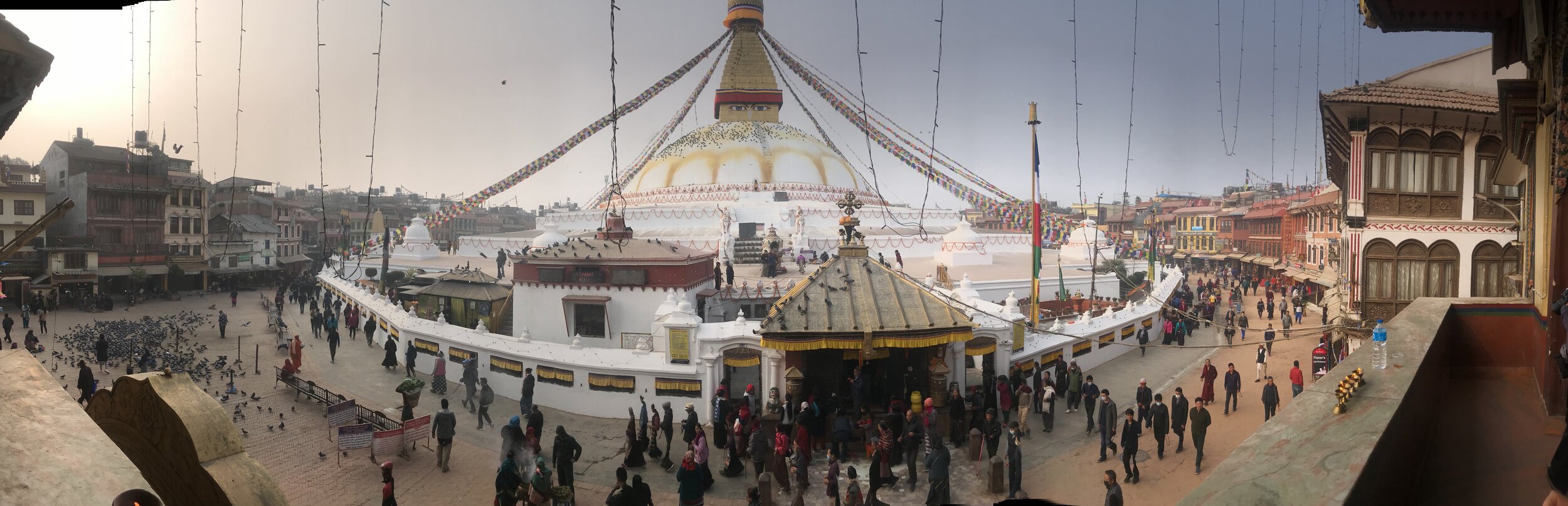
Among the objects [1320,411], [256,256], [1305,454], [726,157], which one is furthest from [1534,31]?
[256,256]

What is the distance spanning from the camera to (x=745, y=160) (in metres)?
31.8

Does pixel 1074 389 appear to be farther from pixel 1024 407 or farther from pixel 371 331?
pixel 371 331

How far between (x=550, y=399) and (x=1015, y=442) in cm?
710

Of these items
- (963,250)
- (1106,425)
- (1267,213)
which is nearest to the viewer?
(1106,425)

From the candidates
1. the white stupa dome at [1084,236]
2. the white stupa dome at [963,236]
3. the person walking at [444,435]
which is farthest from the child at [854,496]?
the white stupa dome at [1084,236]

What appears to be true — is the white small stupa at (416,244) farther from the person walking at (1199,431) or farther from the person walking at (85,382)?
the person walking at (1199,431)

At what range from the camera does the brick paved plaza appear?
7.78m

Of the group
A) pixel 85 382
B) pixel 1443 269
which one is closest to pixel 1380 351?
pixel 1443 269

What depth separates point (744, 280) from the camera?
57.0ft

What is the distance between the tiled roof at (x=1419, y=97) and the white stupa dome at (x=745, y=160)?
2259 cm

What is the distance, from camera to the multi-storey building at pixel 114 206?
2577 centimetres

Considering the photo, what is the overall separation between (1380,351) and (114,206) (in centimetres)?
3601

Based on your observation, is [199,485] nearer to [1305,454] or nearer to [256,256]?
[1305,454]

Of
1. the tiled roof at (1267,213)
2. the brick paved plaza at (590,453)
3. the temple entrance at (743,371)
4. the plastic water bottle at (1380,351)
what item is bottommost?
the brick paved plaza at (590,453)
